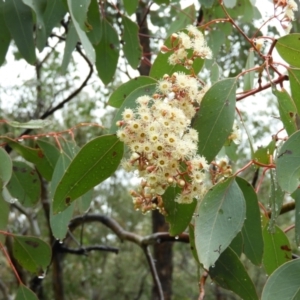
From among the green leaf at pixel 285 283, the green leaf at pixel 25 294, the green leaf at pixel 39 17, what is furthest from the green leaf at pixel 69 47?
the green leaf at pixel 285 283

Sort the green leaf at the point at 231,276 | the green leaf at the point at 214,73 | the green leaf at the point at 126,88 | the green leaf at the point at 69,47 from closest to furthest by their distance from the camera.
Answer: the green leaf at the point at 231,276 < the green leaf at the point at 126,88 < the green leaf at the point at 214,73 < the green leaf at the point at 69,47

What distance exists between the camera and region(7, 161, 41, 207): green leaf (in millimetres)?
1704

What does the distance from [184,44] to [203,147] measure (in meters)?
0.21

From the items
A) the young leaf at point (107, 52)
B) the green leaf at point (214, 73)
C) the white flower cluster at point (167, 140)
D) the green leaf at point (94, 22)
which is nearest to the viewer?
the white flower cluster at point (167, 140)

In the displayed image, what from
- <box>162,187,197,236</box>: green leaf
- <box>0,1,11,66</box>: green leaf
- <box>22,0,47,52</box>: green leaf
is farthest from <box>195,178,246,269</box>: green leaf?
<box>0,1,11,66</box>: green leaf

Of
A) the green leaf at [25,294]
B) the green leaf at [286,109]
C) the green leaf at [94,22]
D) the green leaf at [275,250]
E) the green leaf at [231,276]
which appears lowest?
the green leaf at [231,276]

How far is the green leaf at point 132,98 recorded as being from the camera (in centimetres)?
111

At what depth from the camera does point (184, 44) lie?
1114 mm

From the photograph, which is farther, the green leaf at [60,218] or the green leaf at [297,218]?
the green leaf at [60,218]

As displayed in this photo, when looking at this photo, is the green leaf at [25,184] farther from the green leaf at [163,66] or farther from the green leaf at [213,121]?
the green leaf at [213,121]

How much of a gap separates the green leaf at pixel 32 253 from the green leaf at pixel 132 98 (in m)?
0.65

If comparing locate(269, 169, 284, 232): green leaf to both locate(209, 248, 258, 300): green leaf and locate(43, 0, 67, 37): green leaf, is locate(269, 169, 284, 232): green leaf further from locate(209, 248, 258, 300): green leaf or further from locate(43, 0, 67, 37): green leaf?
locate(43, 0, 67, 37): green leaf

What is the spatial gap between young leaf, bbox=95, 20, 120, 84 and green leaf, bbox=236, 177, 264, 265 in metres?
0.82

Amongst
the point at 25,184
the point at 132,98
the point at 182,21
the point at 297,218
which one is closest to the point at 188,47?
the point at 132,98
